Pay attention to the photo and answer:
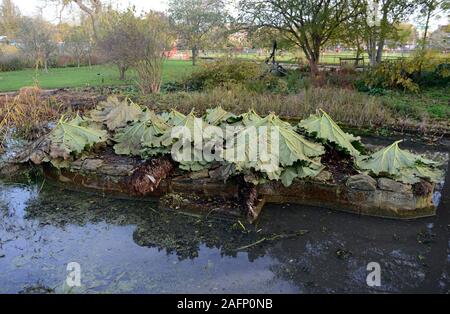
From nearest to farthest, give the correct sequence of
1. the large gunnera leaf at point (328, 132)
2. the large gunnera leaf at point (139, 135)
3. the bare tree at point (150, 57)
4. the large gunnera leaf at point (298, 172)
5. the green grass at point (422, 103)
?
the large gunnera leaf at point (298, 172)
the large gunnera leaf at point (328, 132)
the large gunnera leaf at point (139, 135)
the green grass at point (422, 103)
the bare tree at point (150, 57)

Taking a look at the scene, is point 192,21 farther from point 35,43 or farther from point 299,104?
point 299,104

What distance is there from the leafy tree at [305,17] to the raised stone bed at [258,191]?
11.3m

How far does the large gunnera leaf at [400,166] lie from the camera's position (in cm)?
444

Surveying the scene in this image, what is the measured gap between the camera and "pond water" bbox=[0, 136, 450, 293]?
3289 millimetres

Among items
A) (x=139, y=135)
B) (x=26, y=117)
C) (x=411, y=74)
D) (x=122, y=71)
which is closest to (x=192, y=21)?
(x=122, y=71)

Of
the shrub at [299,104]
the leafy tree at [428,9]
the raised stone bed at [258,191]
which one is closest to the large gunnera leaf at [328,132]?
the raised stone bed at [258,191]

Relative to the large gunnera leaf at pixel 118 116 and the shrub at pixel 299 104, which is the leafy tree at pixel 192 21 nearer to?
the shrub at pixel 299 104

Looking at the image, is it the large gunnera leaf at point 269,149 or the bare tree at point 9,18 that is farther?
the bare tree at point 9,18

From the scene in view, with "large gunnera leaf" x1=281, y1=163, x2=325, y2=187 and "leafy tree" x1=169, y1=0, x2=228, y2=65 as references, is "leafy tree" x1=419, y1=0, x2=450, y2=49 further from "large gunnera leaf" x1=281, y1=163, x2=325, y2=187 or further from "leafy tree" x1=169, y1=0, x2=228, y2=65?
"leafy tree" x1=169, y1=0, x2=228, y2=65

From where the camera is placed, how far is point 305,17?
14852mm

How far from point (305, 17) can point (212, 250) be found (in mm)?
13074

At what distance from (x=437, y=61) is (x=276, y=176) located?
11.0 m

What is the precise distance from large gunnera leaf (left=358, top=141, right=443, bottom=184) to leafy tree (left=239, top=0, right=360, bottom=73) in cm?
1101

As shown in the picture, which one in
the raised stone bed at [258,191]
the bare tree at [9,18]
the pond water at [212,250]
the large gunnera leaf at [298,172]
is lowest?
the pond water at [212,250]
